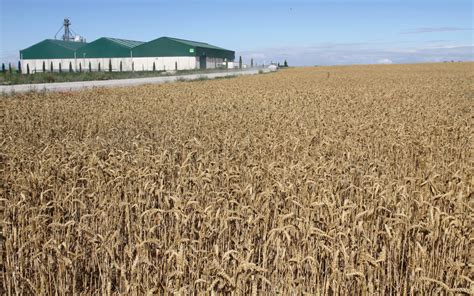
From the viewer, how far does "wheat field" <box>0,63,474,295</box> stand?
3.87 meters

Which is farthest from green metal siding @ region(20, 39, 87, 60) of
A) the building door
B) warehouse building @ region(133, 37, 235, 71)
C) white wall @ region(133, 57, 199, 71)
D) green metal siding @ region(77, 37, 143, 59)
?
the building door

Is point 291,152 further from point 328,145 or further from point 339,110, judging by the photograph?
point 339,110

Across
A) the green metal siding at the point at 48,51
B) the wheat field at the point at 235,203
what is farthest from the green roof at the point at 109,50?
the wheat field at the point at 235,203

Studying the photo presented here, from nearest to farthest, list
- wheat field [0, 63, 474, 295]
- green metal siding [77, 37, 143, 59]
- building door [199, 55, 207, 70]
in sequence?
1. wheat field [0, 63, 474, 295]
2. green metal siding [77, 37, 143, 59]
3. building door [199, 55, 207, 70]

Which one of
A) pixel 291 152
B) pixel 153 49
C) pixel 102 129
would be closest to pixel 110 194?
pixel 291 152

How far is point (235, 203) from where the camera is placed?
5793 mm

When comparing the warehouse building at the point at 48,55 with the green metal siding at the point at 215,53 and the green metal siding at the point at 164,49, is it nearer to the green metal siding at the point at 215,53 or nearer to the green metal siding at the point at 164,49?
the green metal siding at the point at 164,49

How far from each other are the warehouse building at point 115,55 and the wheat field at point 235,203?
210ft

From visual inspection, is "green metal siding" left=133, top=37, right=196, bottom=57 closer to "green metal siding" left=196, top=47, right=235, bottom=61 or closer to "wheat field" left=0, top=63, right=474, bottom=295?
"green metal siding" left=196, top=47, right=235, bottom=61

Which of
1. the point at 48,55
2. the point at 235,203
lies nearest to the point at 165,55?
the point at 48,55

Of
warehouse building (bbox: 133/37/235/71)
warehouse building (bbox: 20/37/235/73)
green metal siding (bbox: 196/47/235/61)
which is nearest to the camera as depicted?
warehouse building (bbox: 20/37/235/73)

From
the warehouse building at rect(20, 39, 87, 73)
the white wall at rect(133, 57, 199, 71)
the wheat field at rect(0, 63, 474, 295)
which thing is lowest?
the wheat field at rect(0, 63, 474, 295)

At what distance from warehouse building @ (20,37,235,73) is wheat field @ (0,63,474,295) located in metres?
64.1

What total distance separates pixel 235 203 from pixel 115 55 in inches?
3052
